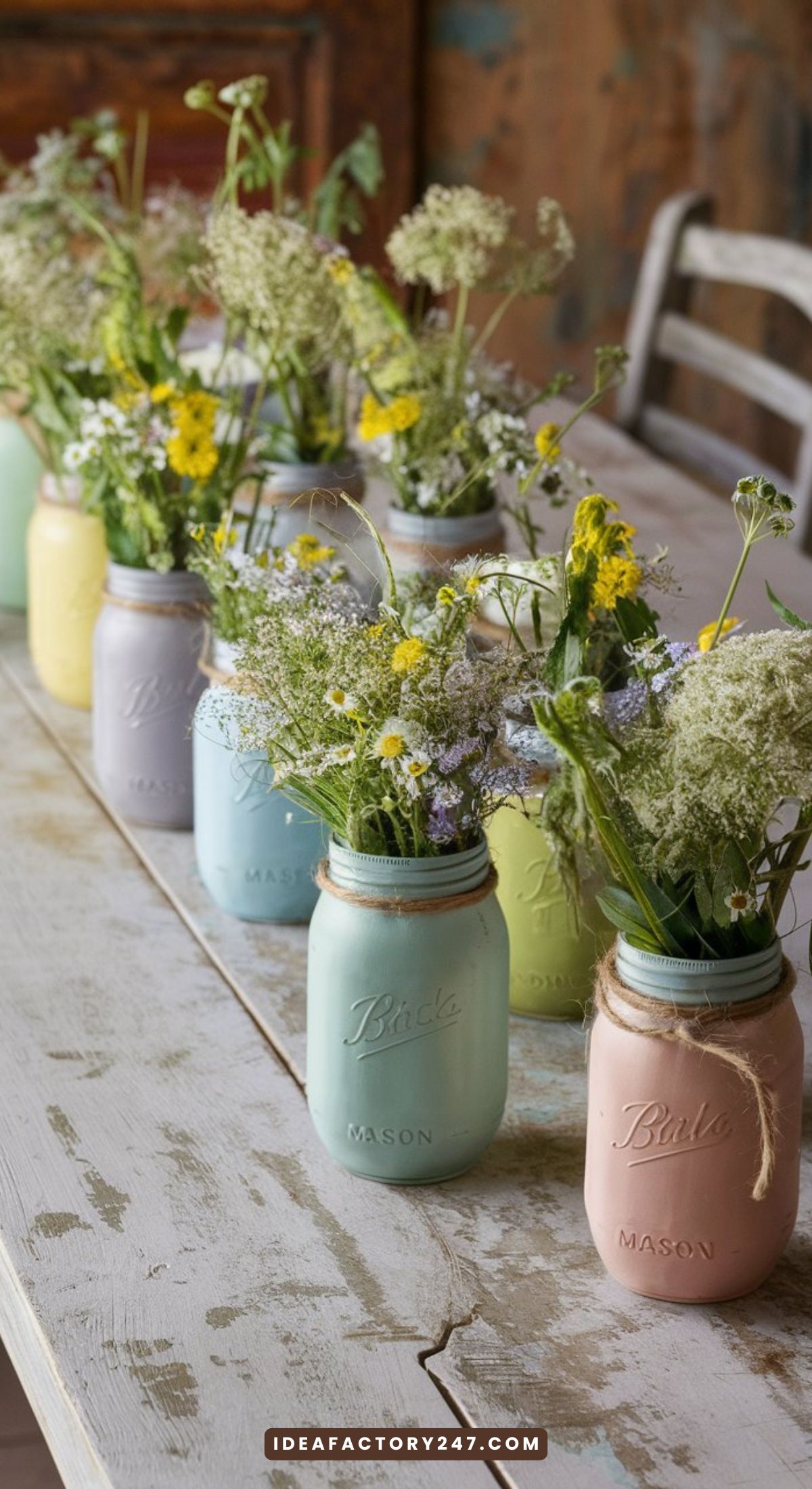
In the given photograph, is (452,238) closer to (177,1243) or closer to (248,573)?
(248,573)

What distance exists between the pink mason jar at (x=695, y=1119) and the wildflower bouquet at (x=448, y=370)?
492 millimetres

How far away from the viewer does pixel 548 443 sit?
1227 mm

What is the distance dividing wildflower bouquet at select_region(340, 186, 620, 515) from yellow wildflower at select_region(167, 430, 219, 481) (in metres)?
0.12

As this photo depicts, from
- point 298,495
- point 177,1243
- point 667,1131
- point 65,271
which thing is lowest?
point 177,1243

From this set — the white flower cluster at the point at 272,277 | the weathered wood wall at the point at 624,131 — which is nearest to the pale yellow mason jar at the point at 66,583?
the white flower cluster at the point at 272,277

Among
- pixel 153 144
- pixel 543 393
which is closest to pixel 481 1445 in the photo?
pixel 543 393

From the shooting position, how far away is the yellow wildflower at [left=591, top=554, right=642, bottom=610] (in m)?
0.88

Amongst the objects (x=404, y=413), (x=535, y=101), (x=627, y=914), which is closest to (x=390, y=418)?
(x=404, y=413)

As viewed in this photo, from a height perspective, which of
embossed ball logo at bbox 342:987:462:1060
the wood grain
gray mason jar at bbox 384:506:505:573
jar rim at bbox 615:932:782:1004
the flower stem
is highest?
the flower stem

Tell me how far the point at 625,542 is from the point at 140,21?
284 cm

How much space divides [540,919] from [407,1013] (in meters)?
0.19

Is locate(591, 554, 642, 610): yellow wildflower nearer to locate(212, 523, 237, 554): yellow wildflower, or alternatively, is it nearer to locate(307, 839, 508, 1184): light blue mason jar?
locate(307, 839, 508, 1184): light blue mason jar

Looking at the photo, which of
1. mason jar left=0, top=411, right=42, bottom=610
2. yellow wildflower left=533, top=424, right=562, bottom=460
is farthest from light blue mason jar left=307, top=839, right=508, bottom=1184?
mason jar left=0, top=411, right=42, bottom=610

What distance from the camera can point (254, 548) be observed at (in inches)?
50.1
